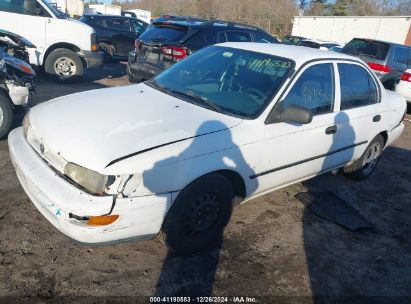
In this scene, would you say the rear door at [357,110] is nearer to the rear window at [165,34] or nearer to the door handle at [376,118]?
the door handle at [376,118]

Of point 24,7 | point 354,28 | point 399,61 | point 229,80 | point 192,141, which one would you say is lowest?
point 192,141

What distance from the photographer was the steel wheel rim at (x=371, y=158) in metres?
4.89

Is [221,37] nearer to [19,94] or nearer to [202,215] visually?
[19,94]

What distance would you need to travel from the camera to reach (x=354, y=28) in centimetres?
3155

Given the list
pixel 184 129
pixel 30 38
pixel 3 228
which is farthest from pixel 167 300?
pixel 30 38

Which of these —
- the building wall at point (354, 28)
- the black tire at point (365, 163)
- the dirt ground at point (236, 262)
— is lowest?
the dirt ground at point (236, 262)

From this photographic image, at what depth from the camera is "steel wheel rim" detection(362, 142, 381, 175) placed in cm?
489

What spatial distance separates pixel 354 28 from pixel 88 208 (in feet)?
112

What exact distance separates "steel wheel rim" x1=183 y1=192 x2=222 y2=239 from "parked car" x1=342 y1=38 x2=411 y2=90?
858cm

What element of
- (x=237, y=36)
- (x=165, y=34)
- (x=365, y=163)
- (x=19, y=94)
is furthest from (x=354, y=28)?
(x=19, y=94)

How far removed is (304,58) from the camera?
360cm

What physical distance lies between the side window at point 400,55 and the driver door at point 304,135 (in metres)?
7.79

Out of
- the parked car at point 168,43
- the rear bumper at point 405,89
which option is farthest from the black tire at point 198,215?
the rear bumper at point 405,89

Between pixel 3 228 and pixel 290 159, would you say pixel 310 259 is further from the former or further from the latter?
pixel 3 228
